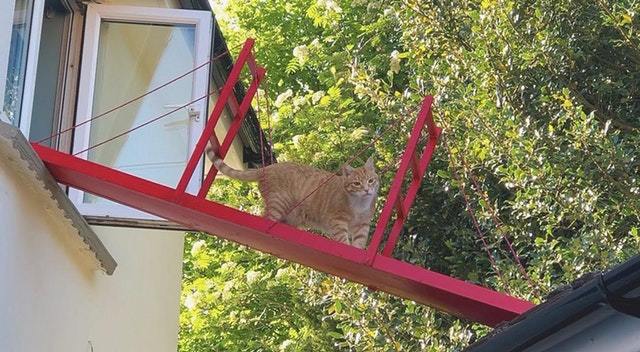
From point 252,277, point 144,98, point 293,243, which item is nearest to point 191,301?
point 252,277

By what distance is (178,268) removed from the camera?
8.45m

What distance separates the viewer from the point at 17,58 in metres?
4.82

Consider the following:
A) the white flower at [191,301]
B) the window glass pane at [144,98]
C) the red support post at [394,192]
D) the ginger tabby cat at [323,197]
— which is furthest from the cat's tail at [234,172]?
the white flower at [191,301]

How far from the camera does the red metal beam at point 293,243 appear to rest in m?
4.34

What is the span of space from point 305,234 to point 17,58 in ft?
5.23

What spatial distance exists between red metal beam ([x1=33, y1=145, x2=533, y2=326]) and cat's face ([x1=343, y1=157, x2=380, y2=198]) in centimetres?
99

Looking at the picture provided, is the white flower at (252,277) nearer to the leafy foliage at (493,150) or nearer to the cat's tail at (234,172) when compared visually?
the leafy foliage at (493,150)

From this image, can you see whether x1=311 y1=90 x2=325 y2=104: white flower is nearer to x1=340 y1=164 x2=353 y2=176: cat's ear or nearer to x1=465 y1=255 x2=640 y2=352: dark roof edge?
x1=340 y1=164 x2=353 y2=176: cat's ear

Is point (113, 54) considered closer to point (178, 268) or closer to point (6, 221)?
point (6, 221)

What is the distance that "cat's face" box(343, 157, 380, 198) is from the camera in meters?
5.71

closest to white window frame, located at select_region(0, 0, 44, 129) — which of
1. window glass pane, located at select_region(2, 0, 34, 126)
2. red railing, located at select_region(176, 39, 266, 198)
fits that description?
window glass pane, located at select_region(2, 0, 34, 126)

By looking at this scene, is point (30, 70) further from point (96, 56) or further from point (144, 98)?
point (144, 98)

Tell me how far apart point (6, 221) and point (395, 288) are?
171 centimetres

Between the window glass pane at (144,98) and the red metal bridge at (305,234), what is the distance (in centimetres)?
79
